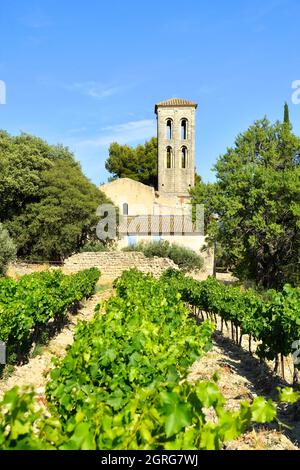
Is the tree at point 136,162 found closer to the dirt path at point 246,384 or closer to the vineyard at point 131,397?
the dirt path at point 246,384

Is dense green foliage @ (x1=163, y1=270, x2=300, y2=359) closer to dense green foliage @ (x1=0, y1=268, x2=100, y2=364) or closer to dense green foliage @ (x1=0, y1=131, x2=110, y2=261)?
dense green foliage @ (x1=0, y1=268, x2=100, y2=364)

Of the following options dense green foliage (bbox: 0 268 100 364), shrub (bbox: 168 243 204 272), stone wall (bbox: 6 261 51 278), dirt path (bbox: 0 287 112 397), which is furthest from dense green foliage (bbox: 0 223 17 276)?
shrub (bbox: 168 243 204 272)

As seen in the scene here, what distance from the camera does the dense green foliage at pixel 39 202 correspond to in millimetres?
27219

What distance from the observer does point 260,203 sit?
2012cm

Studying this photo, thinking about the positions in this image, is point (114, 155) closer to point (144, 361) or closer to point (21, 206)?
point (21, 206)

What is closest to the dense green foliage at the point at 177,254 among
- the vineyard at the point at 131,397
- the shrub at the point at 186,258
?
the shrub at the point at 186,258

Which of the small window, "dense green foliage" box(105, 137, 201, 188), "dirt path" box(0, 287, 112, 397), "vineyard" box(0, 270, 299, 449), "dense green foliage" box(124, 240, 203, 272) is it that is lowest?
"dirt path" box(0, 287, 112, 397)

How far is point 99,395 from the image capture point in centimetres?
354

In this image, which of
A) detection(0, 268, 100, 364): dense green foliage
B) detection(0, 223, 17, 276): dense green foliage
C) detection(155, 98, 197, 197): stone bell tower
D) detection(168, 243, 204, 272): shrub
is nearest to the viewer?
detection(0, 268, 100, 364): dense green foliage

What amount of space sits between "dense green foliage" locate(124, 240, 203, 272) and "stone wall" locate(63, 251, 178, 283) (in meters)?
2.33

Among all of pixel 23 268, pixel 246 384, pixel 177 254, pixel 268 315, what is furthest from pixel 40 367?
pixel 177 254

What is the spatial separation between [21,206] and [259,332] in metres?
23.3

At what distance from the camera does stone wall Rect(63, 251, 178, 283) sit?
2647 centimetres
